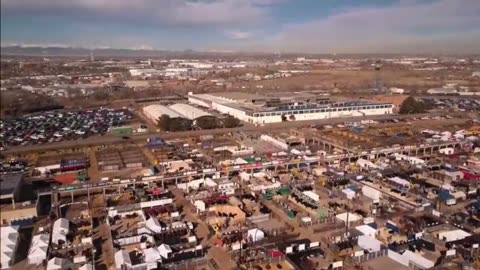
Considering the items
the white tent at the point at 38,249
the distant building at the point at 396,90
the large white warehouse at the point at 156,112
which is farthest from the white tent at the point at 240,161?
the distant building at the point at 396,90

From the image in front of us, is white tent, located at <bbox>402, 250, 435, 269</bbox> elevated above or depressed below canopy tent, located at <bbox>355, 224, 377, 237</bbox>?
above

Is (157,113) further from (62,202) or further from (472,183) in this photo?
(472,183)

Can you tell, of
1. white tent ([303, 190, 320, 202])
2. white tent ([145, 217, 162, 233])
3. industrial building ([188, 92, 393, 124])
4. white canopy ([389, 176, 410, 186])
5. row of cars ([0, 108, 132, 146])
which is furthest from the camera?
industrial building ([188, 92, 393, 124])

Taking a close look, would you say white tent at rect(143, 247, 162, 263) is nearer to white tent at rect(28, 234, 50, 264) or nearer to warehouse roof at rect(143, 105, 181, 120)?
white tent at rect(28, 234, 50, 264)

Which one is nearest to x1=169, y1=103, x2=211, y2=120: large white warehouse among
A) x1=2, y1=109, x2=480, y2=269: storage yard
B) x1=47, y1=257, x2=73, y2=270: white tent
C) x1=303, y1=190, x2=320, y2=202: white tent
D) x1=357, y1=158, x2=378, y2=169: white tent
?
x1=2, y1=109, x2=480, y2=269: storage yard

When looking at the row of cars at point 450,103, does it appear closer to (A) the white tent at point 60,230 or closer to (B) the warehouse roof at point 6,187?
(A) the white tent at point 60,230

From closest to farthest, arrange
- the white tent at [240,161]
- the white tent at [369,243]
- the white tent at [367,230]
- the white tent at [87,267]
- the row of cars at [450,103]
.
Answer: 1. the white tent at [87,267]
2. the white tent at [369,243]
3. the white tent at [367,230]
4. the white tent at [240,161]
5. the row of cars at [450,103]

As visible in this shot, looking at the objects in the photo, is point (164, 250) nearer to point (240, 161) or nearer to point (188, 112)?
point (240, 161)
